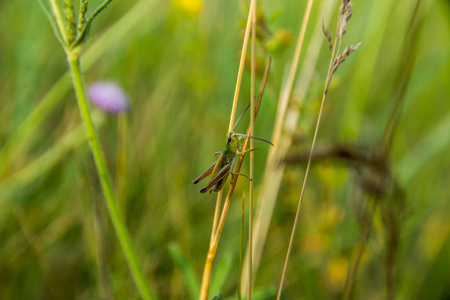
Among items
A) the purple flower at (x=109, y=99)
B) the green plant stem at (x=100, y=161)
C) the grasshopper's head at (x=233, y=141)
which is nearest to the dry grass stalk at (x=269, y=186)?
the grasshopper's head at (x=233, y=141)

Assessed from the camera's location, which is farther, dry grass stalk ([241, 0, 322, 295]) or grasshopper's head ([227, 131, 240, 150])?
dry grass stalk ([241, 0, 322, 295])

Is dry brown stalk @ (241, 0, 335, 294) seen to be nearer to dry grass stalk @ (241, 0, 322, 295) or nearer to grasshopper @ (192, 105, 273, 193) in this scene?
dry grass stalk @ (241, 0, 322, 295)

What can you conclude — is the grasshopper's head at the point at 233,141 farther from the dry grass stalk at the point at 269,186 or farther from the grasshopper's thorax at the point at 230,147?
the dry grass stalk at the point at 269,186

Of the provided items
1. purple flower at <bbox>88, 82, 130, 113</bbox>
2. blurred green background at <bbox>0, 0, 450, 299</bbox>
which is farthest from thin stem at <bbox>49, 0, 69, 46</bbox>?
purple flower at <bbox>88, 82, 130, 113</bbox>

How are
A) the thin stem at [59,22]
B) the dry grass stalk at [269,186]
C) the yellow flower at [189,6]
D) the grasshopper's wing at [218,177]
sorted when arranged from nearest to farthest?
1. the thin stem at [59,22]
2. the grasshopper's wing at [218,177]
3. the dry grass stalk at [269,186]
4. the yellow flower at [189,6]

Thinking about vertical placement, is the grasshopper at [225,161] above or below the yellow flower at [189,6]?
below

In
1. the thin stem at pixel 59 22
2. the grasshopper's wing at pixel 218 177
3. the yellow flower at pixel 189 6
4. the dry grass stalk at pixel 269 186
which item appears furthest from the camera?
the yellow flower at pixel 189 6

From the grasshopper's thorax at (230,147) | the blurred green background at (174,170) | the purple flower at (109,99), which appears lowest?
the blurred green background at (174,170)
